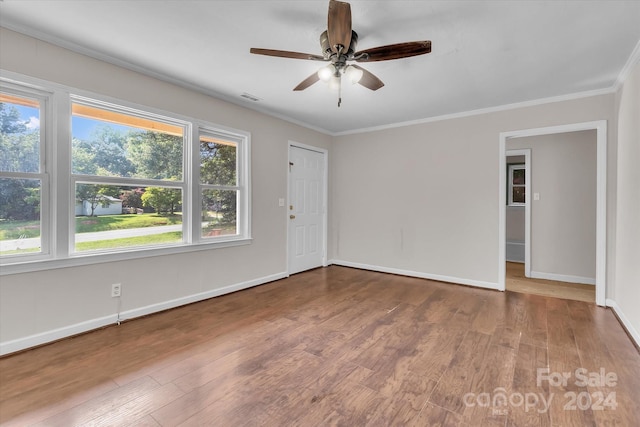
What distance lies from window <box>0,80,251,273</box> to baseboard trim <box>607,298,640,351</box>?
3993 millimetres

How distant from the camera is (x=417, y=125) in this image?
4.51m

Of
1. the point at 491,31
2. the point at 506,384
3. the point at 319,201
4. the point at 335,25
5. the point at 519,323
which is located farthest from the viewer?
the point at 319,201

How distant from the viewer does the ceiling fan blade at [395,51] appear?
185 centimetres

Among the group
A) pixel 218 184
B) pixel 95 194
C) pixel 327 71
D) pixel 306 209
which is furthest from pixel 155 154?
pixel 306 209

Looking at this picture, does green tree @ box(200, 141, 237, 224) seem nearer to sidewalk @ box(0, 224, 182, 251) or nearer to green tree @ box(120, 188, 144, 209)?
sidewalk @ box(0, 224, 182, 251)

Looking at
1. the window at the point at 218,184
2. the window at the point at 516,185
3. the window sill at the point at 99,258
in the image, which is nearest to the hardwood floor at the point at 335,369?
the window sill at the point at 99,258

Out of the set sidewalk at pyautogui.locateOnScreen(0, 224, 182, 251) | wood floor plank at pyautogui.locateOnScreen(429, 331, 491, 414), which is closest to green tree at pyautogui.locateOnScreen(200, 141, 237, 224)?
sidewalk at pyautogui.locateOnScreen(0, 224, 182, 251)

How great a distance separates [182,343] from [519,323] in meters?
3.11

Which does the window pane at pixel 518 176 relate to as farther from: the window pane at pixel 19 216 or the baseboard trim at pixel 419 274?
the window pane at pixel 19 216

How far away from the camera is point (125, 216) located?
2.87 m

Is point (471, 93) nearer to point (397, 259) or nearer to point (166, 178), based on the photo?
point (397, 259)

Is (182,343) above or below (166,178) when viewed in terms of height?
below

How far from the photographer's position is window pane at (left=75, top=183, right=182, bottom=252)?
103 inches

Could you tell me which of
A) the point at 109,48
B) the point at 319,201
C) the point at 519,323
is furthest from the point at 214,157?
the point at 519,323
